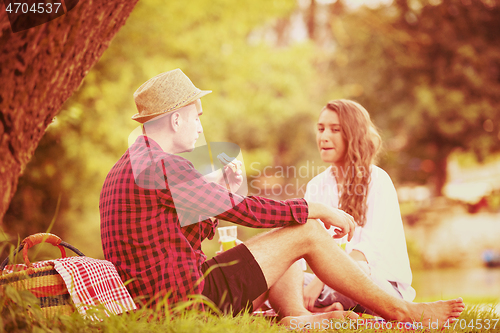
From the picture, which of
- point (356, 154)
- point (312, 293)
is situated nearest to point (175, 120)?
point (312, 293)

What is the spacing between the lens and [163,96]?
2.39m

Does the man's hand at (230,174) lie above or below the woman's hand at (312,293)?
above

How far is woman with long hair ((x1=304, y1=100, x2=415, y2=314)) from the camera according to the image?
119 inches

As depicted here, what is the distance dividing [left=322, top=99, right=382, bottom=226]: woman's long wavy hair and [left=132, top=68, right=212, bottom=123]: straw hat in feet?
4.81

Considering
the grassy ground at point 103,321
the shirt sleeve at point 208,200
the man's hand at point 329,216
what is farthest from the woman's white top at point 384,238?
the grassy ground at point 103,321

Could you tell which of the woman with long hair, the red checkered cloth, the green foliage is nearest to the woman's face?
the woman with long hair

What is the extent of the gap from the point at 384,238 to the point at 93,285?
1.97 m

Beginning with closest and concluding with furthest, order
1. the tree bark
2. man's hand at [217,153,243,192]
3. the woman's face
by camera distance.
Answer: the tree bark → man's hand at [217,153,243,192] → the woman's face

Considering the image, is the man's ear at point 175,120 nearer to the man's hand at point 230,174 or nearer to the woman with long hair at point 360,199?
the man's hand at point 230,174

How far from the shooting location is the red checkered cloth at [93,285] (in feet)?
6.52

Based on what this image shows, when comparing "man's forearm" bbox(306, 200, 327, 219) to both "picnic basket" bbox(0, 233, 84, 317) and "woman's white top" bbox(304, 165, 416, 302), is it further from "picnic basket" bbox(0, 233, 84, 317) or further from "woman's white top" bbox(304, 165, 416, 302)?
"picnic basket" bbox(0, 233, 84, 317)

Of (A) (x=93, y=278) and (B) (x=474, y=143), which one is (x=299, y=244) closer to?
(A) (x=93, y=278)

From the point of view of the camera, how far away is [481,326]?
2.82 metres

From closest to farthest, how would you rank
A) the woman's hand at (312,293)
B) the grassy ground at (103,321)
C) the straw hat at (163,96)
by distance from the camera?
the grassy ground at (103,321) < the straw hat at (163,96) < the woman's hand at (312,293)
